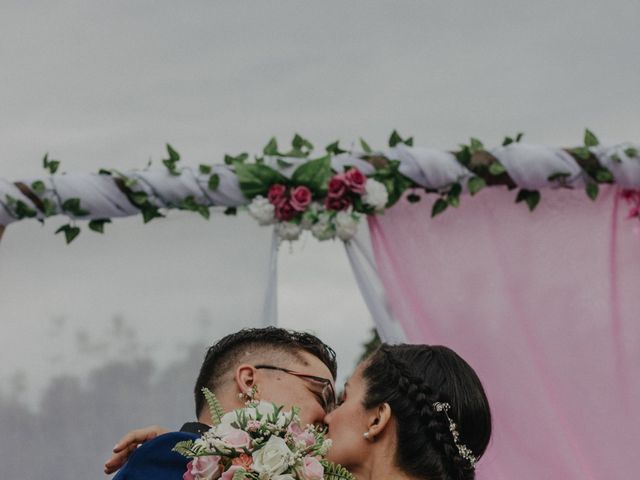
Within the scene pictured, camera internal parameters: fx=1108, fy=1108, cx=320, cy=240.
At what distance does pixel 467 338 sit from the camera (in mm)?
4434

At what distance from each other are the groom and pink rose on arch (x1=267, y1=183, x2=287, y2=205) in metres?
1.27

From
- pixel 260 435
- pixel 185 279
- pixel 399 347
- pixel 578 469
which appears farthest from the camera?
pixel 185 279

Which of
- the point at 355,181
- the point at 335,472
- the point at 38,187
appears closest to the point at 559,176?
the point at 355,181

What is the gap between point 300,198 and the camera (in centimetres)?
442

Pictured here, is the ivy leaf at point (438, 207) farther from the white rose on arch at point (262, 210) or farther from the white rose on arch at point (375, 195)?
the white rose on arch at point (262, 210)

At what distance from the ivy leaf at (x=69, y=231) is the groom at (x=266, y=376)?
1.47 metres

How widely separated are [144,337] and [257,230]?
2.06 ft

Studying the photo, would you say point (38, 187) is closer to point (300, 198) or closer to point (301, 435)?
point (300, 198)

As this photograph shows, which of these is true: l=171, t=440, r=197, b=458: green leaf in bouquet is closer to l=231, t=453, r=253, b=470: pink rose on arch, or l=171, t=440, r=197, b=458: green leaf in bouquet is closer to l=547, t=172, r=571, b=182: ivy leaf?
l=231, t=453, r=253, b=470: pink rose on arch

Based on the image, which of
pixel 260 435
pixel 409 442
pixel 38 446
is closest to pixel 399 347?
pixel 409 442

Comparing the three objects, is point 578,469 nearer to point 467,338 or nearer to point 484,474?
point 484,474

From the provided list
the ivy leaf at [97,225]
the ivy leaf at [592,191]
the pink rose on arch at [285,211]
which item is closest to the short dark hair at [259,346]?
the pink rose on arch at [285,211]

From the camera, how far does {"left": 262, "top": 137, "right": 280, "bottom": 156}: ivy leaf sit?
177 inches

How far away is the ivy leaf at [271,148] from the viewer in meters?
4.48
